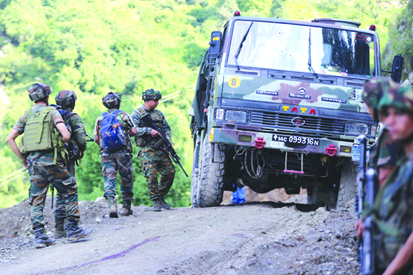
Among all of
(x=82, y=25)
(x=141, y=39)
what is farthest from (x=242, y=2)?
(x=82, y=25)

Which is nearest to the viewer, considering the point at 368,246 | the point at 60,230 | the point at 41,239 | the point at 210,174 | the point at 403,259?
the point at 403,259

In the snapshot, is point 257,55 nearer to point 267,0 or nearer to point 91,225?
point 91,225

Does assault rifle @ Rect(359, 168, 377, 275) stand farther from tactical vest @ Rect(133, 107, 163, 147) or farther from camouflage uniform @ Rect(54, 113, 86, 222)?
tactical vest @ Rect(133, 107, 163, 147)

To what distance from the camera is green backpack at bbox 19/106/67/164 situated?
6.04m

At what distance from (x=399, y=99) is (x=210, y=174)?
5890 mm

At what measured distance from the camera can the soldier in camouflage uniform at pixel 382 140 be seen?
2492 millimetres

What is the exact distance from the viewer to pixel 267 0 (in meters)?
81.0

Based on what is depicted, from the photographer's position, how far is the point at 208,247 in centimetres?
533

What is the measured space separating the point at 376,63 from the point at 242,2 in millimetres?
78320

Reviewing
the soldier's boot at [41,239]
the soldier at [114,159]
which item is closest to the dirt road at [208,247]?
→ the soldier's boot at [41,239]

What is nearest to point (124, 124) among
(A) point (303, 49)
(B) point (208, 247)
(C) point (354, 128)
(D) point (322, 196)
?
(A) point (303, 49)

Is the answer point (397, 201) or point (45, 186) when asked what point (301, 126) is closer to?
point (45, 186)

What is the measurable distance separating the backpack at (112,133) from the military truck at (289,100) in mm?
1303

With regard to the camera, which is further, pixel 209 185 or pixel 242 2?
pixel 242 2
